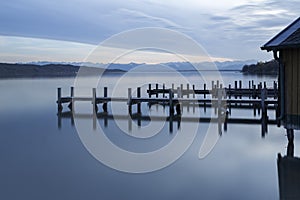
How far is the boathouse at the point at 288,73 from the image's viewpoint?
34.3ft

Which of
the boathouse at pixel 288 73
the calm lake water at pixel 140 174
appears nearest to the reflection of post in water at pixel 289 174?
the calm lake water at pixel 140 174

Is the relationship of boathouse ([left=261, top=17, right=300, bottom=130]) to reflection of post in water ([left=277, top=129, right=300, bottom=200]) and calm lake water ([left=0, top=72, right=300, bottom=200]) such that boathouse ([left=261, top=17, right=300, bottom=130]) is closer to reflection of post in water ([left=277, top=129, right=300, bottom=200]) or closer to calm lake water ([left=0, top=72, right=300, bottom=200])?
reflection of post in water ([left=277, top=129, right=300, bottom=200])

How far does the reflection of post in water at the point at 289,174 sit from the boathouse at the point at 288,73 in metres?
0.95

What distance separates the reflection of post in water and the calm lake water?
16cm

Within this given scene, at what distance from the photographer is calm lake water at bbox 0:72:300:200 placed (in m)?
8.40

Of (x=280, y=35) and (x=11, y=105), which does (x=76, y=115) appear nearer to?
(x=11, y=105)

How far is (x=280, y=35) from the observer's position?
1130 centimetres

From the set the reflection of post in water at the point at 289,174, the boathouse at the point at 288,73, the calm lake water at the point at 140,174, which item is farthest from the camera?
the boathouse at the point at 288,73

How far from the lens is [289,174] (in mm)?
9469

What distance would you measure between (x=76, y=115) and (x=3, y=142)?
681 cm

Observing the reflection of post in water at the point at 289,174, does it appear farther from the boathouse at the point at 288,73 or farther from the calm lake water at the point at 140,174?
the boathouse at the point at 288,73

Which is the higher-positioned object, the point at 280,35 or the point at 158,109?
the point at 280,35

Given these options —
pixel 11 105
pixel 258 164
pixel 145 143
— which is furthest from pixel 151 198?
pixel 11 105

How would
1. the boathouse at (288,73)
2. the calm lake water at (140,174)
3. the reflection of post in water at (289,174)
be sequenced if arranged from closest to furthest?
the reflection of post in water at (289,174)
the calm lake water at (140,174)
the boathouse at (288,73)
